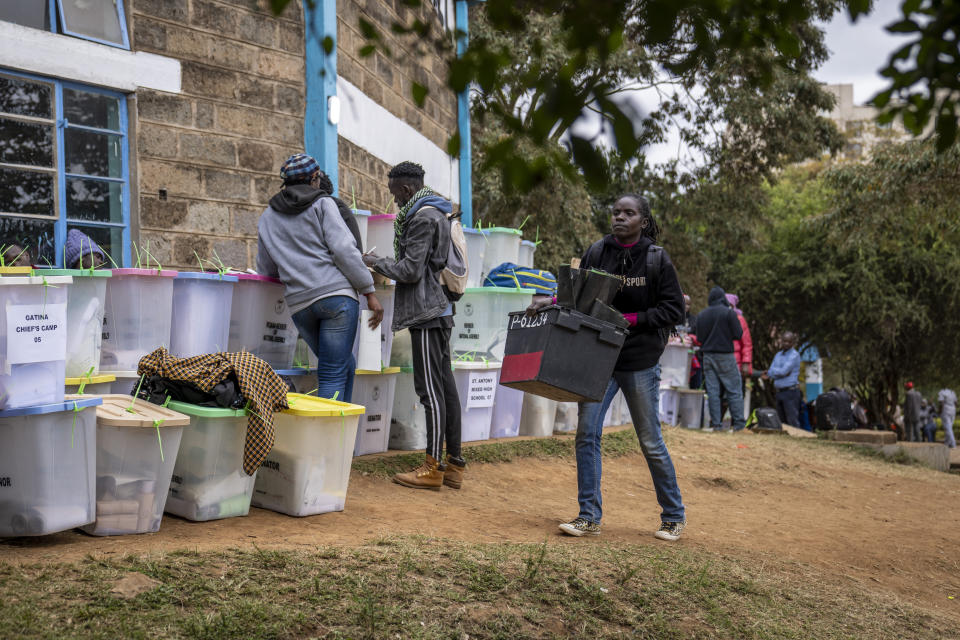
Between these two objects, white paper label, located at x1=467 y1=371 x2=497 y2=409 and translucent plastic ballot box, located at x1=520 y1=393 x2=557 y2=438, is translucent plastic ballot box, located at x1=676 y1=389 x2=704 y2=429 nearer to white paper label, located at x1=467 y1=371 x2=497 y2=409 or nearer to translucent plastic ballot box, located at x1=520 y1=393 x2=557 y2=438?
translucent plastic ballot box, located at x1=520 y1=393 x2=557 y2=438

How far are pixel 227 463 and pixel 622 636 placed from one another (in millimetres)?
2233

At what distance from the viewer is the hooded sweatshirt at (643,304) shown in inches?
211

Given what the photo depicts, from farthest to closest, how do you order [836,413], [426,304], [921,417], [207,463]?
1. [921,417]
2. [836,413]
3. [426,304]
4. [207,463]

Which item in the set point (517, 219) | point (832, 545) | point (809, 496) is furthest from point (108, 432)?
point (517, 219)

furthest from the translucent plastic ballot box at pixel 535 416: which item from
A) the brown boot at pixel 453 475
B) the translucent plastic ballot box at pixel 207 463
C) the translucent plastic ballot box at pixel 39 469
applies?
the translucent plastic ballot box at pixel 39 469

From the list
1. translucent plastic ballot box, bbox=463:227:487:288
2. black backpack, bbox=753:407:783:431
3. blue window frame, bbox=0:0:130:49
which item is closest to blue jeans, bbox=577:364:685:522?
translucent plastic ballot box, bbox=463:227:487:288

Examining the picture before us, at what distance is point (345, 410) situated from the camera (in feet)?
17.5

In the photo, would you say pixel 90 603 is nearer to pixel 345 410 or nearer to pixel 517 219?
pixel 345 410

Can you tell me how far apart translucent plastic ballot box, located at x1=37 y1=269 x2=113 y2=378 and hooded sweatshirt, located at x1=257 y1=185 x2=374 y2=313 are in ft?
3.67

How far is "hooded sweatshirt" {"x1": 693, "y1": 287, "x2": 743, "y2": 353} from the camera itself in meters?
12.5

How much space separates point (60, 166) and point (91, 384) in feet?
8.47

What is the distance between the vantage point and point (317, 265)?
238 inches

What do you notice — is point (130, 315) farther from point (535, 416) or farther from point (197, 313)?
point (535, 416)

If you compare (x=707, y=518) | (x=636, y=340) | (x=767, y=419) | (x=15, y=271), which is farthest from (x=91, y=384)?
(x=767, y=419)
